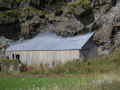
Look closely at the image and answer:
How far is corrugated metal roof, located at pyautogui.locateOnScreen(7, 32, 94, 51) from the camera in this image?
1322 inches

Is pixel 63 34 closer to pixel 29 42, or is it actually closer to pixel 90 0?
pixel 29 42

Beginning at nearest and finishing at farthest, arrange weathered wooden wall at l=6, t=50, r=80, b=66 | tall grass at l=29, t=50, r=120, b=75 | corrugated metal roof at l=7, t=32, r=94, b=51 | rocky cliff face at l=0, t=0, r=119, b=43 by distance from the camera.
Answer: tall grass at l=29, t=50, r=120, b=75
weathered wooden wall at l=6, t=50, r=80, b=66
corrugated metal roof at l=7, t=32, r=94, b=51
rocky cliff face at l=0, t=0, r=119, b=43

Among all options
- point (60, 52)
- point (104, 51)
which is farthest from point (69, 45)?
point (104, 51)

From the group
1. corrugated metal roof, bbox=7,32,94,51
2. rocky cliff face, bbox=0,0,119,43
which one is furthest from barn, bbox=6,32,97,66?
rocky cliff face, bbox=0,0,119,43

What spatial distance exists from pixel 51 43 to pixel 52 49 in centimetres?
190

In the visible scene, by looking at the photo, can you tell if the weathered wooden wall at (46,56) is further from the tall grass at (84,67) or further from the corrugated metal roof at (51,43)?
the tall grass at (84,67)

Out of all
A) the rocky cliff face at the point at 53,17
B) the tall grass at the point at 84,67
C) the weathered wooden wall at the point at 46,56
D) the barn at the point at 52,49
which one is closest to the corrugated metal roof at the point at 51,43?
the barn at the point at 52,49

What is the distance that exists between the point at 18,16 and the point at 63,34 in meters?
8.75

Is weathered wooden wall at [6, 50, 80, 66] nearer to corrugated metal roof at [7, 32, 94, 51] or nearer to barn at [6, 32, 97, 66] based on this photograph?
barn at [6, 32, 97, 66]

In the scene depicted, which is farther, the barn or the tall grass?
the barn

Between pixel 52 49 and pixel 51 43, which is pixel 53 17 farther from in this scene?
pixel 52 49

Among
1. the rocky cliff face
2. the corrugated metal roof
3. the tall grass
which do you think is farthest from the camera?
the rocky cliff face

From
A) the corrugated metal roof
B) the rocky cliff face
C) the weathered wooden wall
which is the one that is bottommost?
the weathered wooden wall

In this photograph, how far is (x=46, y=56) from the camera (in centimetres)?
3466
